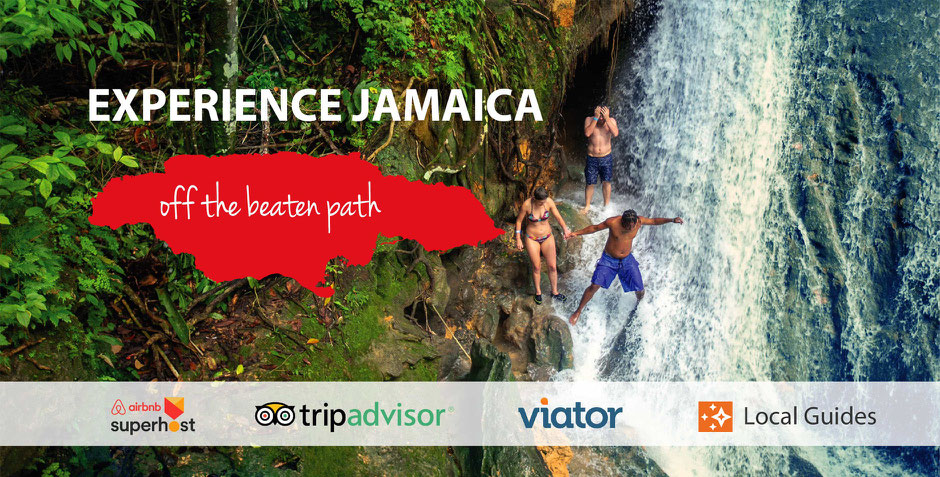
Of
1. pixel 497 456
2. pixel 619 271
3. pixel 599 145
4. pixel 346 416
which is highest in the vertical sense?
pixel 599 145

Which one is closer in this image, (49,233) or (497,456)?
(49,233)

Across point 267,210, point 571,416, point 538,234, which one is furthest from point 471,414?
point 267,210

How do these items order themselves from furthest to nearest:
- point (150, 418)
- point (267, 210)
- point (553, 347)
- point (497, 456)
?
1. point (553, 347)
2. point (497, 456)
3. point (267, 210)
4. point (150, 418)

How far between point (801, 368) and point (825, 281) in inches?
41.8

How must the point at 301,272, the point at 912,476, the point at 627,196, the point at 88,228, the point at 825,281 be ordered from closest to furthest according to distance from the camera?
the point at 88,228, the point at 301,272, the point at 912,476, the point at 825,281, the point at 627,196

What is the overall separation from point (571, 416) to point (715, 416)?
154cm

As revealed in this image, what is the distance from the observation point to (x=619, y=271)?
7.48 meters

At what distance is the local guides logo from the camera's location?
5.10 m

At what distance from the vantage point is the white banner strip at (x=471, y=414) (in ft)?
16.3

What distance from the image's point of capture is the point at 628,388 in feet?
25.8

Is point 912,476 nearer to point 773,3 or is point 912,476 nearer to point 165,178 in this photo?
point 773,3

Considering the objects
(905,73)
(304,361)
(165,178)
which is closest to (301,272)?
(304,361)

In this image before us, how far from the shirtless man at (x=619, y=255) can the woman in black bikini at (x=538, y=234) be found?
32cm

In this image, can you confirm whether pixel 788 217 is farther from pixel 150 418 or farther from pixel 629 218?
pixel 150 418
